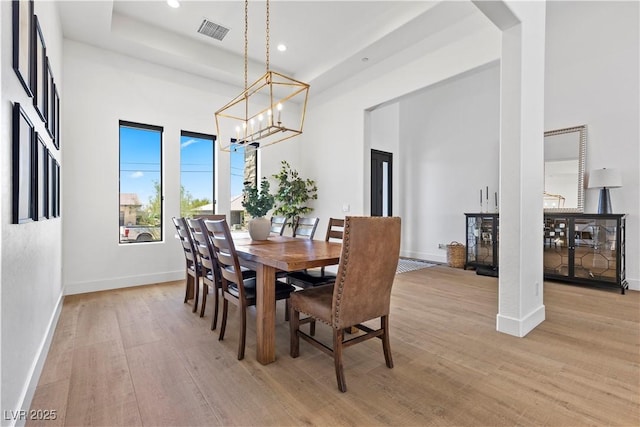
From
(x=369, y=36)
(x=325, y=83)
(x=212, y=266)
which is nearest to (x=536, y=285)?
(x=212, y=266)

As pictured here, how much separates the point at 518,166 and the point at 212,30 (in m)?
4.03

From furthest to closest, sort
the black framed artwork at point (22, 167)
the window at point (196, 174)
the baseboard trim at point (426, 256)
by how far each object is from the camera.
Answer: the baseboard trim at point (426, 256)
the window at point (196, 174)
the black framed artwork at point (22, 167)

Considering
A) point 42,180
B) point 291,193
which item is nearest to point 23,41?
point 42,180

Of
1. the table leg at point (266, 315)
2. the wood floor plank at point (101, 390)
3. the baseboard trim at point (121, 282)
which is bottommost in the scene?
the wood floor plank at point (101, 390)

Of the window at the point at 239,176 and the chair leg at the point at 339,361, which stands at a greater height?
the window at the point at 239,176

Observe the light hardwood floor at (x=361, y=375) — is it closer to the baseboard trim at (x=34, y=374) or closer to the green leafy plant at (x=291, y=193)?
the baseboard trim at (x=34, y=374)

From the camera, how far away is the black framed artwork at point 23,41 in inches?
57.4

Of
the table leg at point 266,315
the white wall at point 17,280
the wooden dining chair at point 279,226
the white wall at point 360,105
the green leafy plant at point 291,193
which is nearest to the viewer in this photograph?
the white wall at point 17,280

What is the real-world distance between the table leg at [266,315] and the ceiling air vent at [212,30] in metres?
3.51

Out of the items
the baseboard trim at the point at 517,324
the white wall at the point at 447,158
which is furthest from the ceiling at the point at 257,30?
the baseboard trim at the point at 517,324

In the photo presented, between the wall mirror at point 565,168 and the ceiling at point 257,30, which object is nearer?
the ceiling at point 257,30

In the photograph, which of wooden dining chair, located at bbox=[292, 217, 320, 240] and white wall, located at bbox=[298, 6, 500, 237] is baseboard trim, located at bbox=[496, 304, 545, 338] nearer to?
wooden dining chair, located at bbox=[292, 217, 320, 240]

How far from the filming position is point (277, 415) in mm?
1595

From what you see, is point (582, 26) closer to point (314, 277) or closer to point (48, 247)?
point (314, 277)
